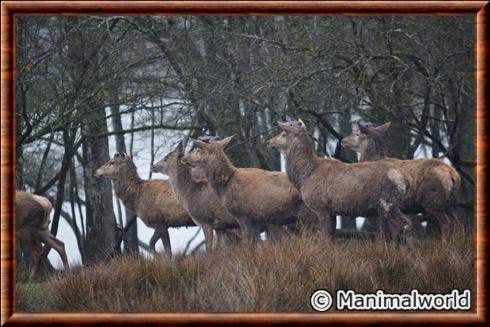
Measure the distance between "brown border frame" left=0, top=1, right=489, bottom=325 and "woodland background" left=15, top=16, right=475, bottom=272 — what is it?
3.92 meters

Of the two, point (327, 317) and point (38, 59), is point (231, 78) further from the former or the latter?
point (327, 317)

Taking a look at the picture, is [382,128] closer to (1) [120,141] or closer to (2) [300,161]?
(2) [300,161]

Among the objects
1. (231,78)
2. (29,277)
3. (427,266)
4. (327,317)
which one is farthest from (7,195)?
(231,78)

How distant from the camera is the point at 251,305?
13.0 metres

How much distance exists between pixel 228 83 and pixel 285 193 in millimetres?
2402

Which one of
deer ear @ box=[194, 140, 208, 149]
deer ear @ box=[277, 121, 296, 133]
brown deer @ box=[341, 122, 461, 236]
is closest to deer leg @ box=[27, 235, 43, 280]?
deer ear @ box=[194, 140, 208, 149]

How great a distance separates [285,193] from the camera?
17594mm

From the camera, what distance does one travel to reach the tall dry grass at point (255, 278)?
519 inches

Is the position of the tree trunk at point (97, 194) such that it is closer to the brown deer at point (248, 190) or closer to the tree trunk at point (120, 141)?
the tree trunk at point (120, 141)

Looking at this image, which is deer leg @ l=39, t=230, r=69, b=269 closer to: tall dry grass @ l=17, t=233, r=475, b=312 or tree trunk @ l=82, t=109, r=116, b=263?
tree trunk @ l=82, t=109, r=116, b=263

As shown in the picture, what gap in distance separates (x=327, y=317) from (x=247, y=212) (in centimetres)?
502

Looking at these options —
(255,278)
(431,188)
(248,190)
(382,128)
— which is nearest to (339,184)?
(431,188)

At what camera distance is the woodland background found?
18031 mm

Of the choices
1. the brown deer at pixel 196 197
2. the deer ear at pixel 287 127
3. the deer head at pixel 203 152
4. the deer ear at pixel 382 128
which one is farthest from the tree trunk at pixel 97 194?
the deer ear at pixel 382 128
